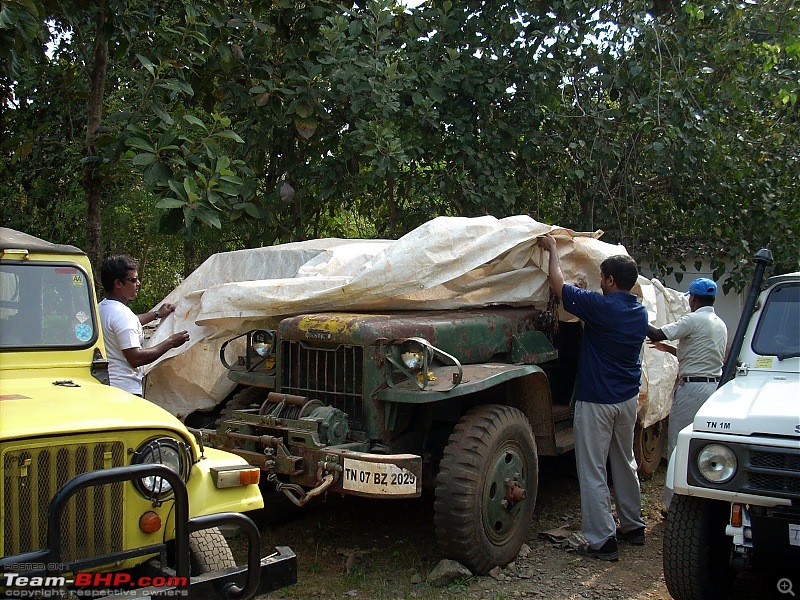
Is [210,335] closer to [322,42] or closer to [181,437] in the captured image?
[181,437]

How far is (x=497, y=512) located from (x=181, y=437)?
2216 mm

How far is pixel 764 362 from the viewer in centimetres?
505

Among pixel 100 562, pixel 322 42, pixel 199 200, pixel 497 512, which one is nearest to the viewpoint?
pixel 100 562

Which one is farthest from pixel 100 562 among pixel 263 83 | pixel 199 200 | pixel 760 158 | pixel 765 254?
pixel 760 158

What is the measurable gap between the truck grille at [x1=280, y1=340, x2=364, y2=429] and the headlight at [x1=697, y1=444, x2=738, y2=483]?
1.96 meters

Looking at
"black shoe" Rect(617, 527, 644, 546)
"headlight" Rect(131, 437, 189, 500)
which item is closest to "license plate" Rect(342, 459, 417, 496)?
"headlight" Rect(131, 437, 189, 500)

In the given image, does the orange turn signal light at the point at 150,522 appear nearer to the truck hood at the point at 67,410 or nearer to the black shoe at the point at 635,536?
the truck hood at the point at 67,410

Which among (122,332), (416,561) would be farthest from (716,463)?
(122,332)

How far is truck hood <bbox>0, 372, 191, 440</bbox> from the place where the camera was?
3.15 metres

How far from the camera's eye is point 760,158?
962 cm

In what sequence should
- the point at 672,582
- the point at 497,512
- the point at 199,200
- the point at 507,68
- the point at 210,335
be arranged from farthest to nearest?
1. the point at 507,68
2. the point at 199,200
3. the point at 210,335
4. the point at 497,512
5. the point at 672,582

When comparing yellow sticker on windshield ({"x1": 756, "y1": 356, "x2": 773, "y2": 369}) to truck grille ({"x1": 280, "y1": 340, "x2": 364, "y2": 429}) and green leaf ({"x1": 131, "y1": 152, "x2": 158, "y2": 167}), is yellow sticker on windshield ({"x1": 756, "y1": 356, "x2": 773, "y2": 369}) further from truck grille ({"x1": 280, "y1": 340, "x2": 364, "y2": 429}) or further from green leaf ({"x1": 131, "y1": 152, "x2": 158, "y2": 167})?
green leaf ({"x1": 131, "y1": 152, "x2": 158, "y2": 167})

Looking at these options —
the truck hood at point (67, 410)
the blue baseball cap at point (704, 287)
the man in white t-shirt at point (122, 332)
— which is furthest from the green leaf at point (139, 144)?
the blue baseball cap at point (704, 287)

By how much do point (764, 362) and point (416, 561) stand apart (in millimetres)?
2560
